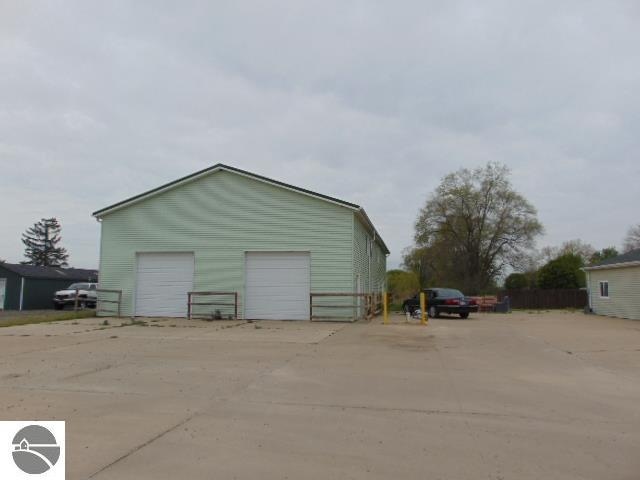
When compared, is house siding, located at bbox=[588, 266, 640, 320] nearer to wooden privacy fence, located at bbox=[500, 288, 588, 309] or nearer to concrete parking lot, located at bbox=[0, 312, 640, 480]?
wooden privacy fence, located at bbox=[500, 288, 588, 309]

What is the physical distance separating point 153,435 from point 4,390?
333cm

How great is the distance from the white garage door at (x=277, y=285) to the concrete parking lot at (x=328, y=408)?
7.99 m

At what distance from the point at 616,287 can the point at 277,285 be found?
18376 mm

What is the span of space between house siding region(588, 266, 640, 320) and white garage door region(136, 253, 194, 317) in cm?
2081

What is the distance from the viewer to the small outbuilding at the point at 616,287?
25297mm

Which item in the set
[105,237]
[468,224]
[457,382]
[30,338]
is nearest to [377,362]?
[457,382]

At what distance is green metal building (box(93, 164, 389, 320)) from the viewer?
20672 millimetres

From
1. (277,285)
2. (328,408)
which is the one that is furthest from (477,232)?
(328,408)

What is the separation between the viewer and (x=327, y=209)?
20828mm

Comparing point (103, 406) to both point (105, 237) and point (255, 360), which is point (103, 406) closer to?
point (255, 360)

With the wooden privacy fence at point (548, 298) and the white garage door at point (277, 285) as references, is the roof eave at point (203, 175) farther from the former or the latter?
the wooden privacy fence at point (548, 298)

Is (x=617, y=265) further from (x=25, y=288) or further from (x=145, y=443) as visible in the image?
(x=25, y=288)

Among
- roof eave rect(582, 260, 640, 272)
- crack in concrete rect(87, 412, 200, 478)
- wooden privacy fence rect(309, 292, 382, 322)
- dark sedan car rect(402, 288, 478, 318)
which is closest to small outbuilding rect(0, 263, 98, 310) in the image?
wooden privacy fence rect(309, 292, 382, 322)

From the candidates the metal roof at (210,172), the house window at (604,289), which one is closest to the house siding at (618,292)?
the house window at (604,289)
